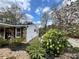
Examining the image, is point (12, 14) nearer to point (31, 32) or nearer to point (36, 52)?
point (31, 32)

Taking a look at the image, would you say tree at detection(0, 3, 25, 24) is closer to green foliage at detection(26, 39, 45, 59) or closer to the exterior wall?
the exterior wall

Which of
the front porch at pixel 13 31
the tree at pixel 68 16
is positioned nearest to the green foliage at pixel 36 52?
the tree at pixel 68 16

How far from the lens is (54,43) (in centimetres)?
997

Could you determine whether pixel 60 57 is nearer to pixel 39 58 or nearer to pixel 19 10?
pixel 39 58

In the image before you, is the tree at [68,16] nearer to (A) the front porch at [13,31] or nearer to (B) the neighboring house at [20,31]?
(A) the front porch at [13,31]

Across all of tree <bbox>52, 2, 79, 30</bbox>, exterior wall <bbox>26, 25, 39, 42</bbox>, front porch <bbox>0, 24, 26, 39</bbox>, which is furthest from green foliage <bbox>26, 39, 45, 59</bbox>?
exterior wall <bbox>26, 25, 39, 42</bbox>

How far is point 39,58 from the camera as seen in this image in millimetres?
9602

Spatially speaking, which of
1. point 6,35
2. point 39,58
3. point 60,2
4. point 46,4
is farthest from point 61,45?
point 6,35

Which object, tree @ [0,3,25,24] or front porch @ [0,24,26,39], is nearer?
front porch @ [0,24,26,39]

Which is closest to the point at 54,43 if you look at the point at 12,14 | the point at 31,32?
the point at 31,32

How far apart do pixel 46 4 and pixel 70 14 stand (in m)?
5.34

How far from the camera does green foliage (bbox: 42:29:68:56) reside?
32.3 feet

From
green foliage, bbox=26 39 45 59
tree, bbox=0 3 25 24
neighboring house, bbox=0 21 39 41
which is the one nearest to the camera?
green foliage, bbox=26 39 45 59

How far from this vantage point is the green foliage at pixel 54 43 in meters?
9.86
